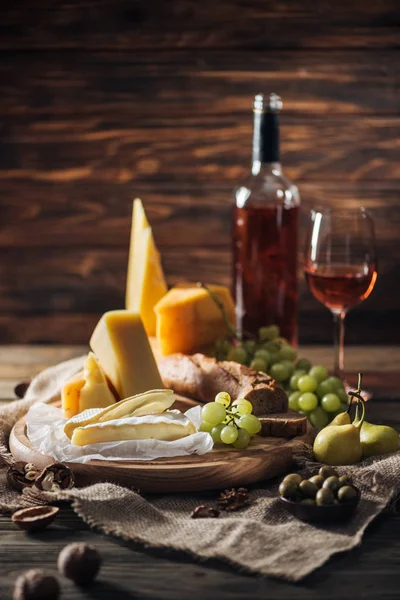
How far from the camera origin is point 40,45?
1854mm

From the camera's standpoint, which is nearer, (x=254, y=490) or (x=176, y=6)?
(x=254, y=490)

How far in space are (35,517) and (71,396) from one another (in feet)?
0.98

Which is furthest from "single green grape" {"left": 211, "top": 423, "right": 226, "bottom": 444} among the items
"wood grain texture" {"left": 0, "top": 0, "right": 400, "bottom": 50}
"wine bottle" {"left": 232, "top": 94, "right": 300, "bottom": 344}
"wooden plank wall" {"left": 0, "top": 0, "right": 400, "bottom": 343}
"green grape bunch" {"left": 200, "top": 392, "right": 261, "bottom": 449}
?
"wood grain texture" {"left": 0, "top": 0, "right": 400, "bottom": 50}

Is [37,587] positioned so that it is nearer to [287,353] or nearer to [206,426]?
[206,426]

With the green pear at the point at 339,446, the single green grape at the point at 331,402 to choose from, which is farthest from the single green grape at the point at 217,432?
the single green grape at the point at 331,402

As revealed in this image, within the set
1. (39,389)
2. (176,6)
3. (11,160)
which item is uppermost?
(176,6)

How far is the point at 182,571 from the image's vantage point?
0.83 m

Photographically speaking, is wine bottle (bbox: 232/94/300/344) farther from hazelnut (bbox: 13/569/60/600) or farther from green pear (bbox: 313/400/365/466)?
hazelnut (bbox: 13/569/60/600)

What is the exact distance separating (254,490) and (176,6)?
1.14 metres

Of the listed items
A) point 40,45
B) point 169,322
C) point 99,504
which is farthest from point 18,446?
point 40,45

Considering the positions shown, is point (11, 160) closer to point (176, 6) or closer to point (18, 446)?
point (176, 6)

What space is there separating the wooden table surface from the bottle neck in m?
0.69

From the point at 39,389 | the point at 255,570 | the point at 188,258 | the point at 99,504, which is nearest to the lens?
the point at 255,570

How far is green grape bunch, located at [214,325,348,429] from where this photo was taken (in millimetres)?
1279
